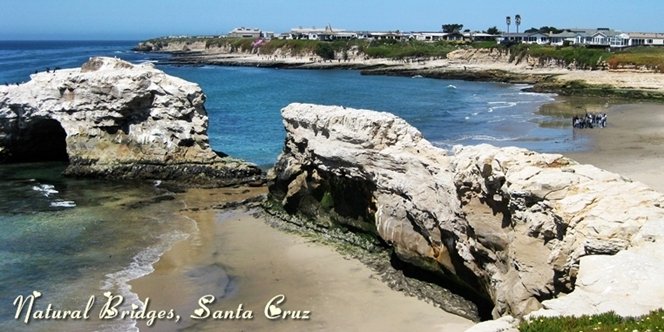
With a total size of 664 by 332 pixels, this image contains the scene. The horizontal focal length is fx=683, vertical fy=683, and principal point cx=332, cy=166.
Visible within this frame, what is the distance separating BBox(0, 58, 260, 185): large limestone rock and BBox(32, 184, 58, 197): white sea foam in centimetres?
180

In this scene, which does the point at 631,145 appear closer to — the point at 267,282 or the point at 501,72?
the point at 267,282

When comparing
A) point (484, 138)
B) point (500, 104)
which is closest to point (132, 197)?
point (484, 138)

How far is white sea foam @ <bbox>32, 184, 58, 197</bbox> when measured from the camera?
30109 mm

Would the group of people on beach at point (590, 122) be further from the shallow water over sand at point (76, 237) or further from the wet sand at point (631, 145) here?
the shallow water over sand at point (76, 237)

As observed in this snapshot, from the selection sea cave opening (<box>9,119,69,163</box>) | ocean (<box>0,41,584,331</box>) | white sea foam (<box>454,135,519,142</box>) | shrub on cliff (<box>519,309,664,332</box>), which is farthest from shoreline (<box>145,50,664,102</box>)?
shrub on cliff (<box>519,309,664,332</box>)

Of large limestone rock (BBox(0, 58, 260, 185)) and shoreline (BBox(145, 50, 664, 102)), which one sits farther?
shoreline (BBox(145, 50, 664, 102))

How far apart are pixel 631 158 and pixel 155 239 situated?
76.5 ft

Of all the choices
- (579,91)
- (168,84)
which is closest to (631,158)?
(168,84)

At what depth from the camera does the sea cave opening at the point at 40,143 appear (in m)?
36.6

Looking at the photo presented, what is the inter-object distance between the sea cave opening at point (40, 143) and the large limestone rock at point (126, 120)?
141 cm

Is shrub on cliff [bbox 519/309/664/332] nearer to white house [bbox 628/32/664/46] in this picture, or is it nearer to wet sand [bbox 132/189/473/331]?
wet sand [bbox 132/189/473/331]

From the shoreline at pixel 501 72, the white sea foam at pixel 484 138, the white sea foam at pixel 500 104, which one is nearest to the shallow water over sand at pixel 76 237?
the white sea foam at pixel 484 138

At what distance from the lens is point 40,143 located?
38000 mm

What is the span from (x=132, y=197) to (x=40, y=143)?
1181cm
